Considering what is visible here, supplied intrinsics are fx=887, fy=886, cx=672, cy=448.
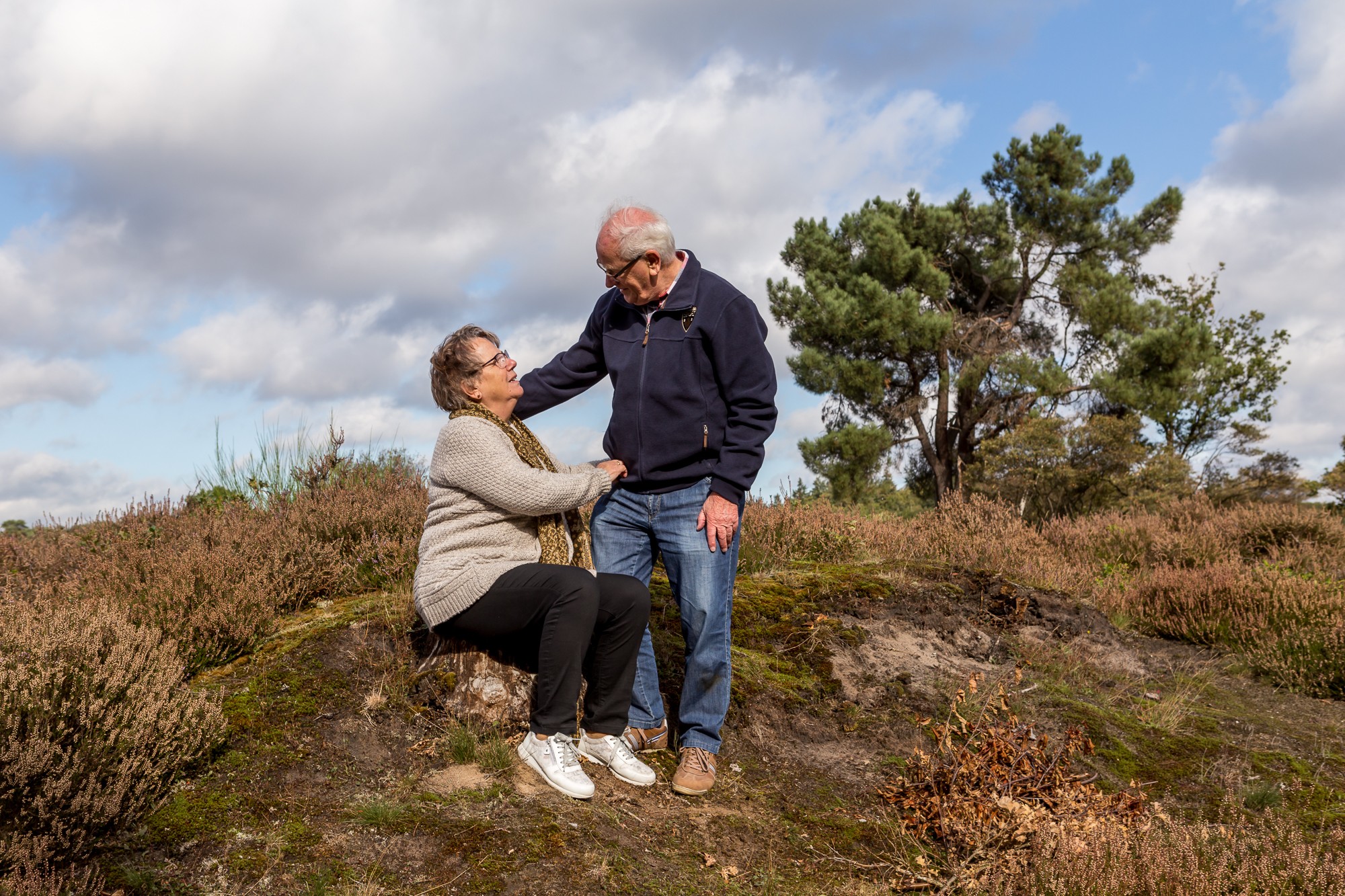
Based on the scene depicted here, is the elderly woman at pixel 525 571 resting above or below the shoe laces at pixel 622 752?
above

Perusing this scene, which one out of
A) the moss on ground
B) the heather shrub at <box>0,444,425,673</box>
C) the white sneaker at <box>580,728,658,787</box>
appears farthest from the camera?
the heather shrub at <box>0,444,425,673</box>

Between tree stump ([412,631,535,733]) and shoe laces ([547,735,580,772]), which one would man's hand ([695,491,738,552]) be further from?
tree stump ([412,631,535,733])

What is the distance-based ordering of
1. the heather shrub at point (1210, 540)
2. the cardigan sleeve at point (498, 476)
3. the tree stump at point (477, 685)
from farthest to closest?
the heather shrub at point (1210, 540) → the tree stump at point (477, 685) → the cardigan sleeve at point (498, 476)

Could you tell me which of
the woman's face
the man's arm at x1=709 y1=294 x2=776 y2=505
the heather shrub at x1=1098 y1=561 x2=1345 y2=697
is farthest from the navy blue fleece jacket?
the heather shrub at x1=1098 y1=561 x2=1345 y2=697

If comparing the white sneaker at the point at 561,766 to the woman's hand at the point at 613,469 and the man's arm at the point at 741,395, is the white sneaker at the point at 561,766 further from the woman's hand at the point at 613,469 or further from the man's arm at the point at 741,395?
the man's arm at the point at 741,395

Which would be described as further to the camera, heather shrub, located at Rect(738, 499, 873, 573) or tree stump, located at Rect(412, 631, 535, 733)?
heather shrub, located at Rect(738, 499, 873, 573)

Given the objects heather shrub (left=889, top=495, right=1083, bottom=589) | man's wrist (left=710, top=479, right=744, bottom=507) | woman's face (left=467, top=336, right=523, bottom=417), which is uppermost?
woman's face (left=467, top=336, right=523, bottom=417)

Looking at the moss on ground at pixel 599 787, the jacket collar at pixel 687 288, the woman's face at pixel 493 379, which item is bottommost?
the moss on ground at pixel 599 787

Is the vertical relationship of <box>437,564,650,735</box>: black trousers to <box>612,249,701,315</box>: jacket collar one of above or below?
below

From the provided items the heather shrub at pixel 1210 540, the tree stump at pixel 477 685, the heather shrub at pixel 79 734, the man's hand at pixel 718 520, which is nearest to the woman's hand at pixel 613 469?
the man's hand at pixel 718 520

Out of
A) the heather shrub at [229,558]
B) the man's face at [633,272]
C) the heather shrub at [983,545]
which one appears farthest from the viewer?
the heather shrub at [983,545]

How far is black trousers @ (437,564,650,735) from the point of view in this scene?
349 centimetres

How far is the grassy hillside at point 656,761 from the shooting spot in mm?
3094

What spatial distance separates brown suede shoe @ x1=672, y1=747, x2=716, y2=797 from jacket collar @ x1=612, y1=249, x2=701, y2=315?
1.91m
